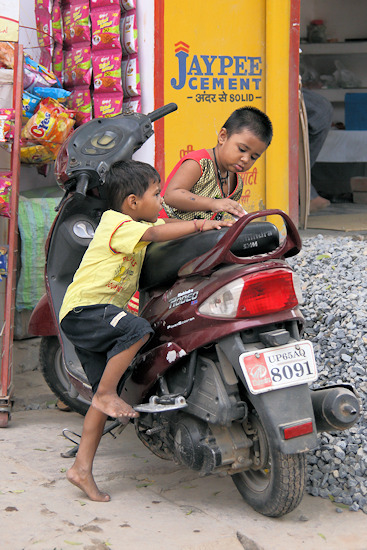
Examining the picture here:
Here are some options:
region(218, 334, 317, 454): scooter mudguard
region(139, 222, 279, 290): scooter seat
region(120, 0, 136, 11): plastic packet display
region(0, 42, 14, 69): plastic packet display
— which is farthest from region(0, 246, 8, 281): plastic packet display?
region(120, 0, 136, 11): plastic packet display

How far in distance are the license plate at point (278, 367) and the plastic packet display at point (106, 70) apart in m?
3.09

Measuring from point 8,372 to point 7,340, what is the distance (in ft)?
0.54

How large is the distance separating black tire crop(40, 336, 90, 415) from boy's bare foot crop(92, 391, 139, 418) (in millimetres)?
1037

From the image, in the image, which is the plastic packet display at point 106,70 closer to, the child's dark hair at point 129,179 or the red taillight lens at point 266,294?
the child's dark hair at point 129,179

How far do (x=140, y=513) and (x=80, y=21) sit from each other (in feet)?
11.5

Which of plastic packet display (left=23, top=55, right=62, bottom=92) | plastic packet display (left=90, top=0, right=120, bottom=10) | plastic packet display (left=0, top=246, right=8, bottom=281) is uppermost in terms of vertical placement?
plastic packet display (left=90, top=0, right=120, bottom=10)

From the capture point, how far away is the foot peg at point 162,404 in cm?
266

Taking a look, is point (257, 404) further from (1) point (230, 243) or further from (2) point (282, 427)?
(1) point (230, 243)

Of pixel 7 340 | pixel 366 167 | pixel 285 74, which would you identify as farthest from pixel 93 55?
pixel 366 167

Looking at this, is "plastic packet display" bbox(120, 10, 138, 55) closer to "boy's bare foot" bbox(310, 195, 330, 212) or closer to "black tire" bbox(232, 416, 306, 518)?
"black tire" bbox(232, 416, 306, 518)

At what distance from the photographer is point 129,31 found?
17.1 ft

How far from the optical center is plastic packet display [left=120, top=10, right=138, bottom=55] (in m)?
5.21

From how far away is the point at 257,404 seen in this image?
253 centimetres

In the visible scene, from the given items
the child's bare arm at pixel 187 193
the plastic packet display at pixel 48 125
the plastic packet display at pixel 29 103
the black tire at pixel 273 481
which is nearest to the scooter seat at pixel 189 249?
the child's bare arm at pixel 187 193
